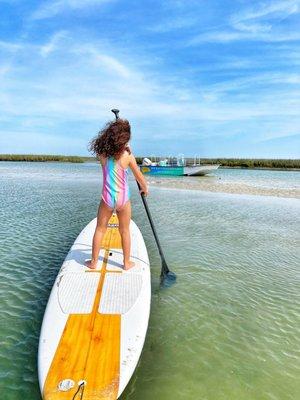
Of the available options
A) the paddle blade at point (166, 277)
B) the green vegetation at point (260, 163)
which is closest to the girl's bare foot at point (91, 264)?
the paddle blade at point (166, 277)

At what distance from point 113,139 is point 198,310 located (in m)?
2.90

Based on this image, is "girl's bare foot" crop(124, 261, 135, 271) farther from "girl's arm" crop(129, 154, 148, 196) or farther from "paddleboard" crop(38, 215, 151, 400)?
"girl's arm" crop(129, 154, 148, 196)

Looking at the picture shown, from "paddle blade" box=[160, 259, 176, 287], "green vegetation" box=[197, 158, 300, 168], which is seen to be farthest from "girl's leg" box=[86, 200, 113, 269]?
"green vegetation" box=[197, 158, 300, 168]

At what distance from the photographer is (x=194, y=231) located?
1128 centimetres

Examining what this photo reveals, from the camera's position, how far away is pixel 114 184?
5109 millimetres

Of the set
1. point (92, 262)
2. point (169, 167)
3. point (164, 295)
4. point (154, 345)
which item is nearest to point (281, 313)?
point (164, 295)

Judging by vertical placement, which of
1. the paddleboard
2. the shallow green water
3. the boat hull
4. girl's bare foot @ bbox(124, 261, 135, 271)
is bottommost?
the shallow green water

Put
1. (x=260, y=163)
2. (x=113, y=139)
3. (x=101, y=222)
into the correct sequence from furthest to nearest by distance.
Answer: (x=260, y=163) < (x=101, y=222) < (x=113, y=139)

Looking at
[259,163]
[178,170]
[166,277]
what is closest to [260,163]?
[259,163]

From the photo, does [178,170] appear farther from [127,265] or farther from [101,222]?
[101,222]

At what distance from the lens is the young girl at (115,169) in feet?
16.2

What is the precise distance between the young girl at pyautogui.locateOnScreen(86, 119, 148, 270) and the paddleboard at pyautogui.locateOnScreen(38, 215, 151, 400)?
1.58 ft

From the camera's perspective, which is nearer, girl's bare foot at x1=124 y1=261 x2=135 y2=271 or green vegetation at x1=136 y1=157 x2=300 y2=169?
girl's bare foot at x1=124 y1=261 x2=135 y2=271

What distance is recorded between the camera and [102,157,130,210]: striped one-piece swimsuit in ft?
16.6
